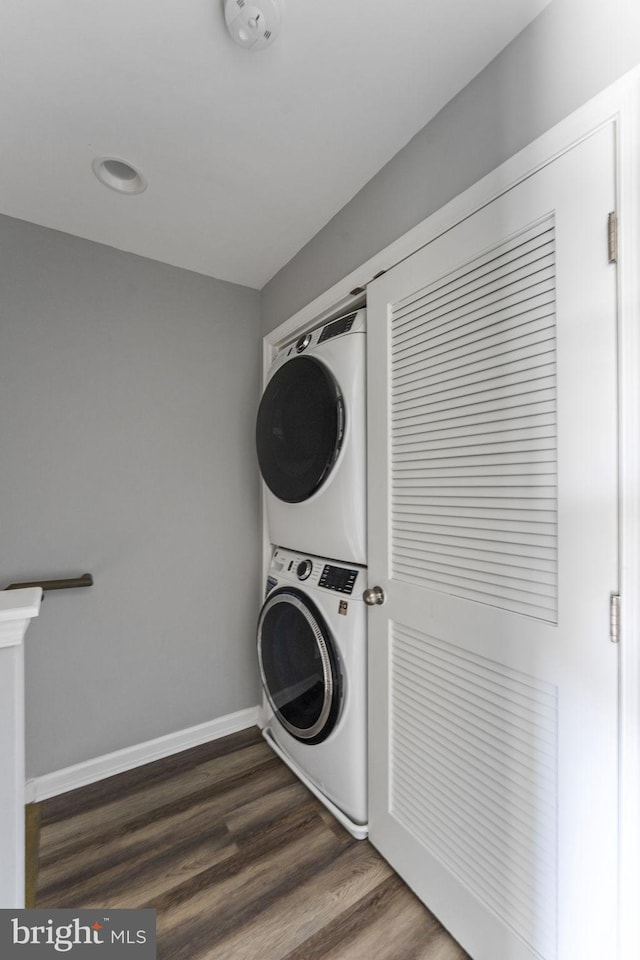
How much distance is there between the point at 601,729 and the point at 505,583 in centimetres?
31

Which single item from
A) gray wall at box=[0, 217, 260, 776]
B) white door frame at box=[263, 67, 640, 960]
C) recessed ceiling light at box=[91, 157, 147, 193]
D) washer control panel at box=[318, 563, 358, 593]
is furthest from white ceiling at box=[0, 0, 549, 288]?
washer control panel at box=[318, 563, 358, 593]

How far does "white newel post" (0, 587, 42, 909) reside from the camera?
755 mm

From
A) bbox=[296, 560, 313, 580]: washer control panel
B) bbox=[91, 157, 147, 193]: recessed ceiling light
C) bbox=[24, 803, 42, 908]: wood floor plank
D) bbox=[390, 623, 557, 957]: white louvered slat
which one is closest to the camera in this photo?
bbox=[390, 623, 557, 957]: white louvered slat

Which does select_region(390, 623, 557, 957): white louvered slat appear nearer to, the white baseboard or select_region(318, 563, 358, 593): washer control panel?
select_region(318, 563, 358, 593): washer control panel

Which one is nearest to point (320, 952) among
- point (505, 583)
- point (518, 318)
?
point (505, 583)

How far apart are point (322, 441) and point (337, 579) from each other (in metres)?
0.50

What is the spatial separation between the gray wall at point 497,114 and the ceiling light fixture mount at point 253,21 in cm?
43

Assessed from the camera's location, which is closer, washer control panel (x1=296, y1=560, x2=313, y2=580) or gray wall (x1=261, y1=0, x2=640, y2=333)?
gray wall (x1=261, y1=0, x2=640, y2=333)

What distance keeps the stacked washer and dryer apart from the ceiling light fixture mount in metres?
0.72

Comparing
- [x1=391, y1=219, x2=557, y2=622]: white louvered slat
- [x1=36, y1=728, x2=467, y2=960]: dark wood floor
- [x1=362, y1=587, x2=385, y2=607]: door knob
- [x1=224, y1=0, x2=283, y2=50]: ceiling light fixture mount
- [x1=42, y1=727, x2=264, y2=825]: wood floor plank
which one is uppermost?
[x1=224, y1=0, x2=283, y2=50]: ceiling light fixture mount

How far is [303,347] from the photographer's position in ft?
5.33

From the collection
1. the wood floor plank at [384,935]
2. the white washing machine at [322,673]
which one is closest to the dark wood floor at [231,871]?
the wood floor plank at [384,935]

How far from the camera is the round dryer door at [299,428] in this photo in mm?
1407

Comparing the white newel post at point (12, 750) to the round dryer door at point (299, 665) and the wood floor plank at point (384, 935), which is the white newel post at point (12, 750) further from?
the round dryer door at point (299, 665)
